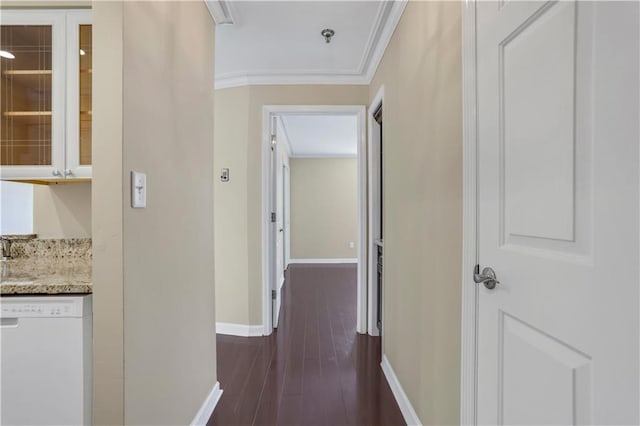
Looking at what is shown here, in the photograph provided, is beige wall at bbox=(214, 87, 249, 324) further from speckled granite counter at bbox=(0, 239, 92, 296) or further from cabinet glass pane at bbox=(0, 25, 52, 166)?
cabinet glass pane at bbox=(0, 25, 52, 166)

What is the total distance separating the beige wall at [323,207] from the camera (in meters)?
7.17

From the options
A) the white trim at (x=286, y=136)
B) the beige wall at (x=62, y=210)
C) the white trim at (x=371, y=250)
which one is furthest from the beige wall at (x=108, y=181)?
the white trim at (x=286, y=136)

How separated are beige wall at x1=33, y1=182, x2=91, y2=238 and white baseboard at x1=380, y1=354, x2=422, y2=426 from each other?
1.91 metres

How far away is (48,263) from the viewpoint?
157 cm

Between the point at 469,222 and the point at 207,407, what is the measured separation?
1.74 meters

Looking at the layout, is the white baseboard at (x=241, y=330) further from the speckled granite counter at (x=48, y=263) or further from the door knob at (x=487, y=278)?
the door knob at (x=487, y=278)

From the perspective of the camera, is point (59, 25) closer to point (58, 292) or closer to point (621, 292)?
point (58, 292)

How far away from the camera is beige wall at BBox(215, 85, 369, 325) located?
9.82 ft

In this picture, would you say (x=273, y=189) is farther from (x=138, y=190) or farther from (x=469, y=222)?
(x=469, y=222)

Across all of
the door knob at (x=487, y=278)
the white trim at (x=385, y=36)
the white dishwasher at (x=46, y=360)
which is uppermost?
the white trim at (x=385, y=36)

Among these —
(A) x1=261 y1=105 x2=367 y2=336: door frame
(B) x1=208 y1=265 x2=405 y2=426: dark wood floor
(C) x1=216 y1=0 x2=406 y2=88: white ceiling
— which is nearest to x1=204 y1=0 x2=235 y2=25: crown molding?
(C) x1=216 y1=0 x2=406 y2=88: white ceiling

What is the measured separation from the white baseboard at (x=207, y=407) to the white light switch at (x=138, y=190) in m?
1.20

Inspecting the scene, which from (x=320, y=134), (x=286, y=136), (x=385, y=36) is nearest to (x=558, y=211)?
(x=385, y=36)

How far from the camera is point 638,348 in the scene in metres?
0.60
